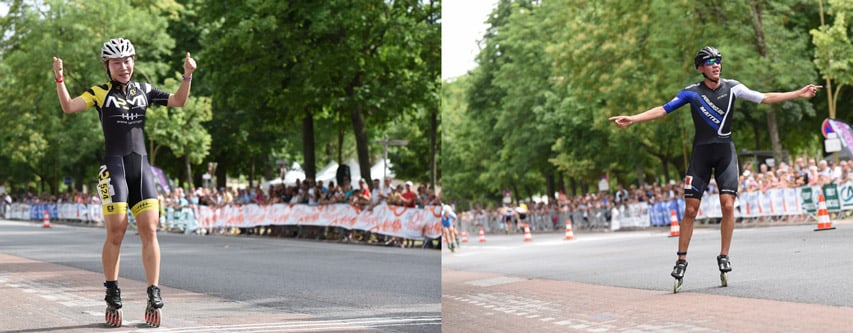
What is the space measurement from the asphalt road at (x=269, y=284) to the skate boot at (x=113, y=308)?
6.2 inches

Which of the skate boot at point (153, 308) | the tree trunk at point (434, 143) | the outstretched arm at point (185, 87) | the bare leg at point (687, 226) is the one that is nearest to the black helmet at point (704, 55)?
the bare leg at point (687, 226)

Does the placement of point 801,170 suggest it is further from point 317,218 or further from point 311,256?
point 317,218

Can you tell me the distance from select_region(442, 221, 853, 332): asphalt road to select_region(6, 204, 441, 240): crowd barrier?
346 inches

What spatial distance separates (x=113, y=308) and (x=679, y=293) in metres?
4.16

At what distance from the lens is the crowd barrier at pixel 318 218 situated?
2450 centimetres

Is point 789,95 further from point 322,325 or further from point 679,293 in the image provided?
point 322,325

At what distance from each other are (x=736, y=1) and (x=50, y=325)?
1024 cm

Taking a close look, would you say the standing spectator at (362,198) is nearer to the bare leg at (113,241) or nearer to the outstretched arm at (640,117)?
the bare leg at (113,241)

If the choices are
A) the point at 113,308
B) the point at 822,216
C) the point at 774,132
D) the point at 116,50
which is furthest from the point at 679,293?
the point at 774,132

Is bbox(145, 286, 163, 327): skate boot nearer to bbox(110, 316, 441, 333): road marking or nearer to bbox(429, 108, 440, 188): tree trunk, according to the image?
bbox(110, 316, 441, 333): road marking

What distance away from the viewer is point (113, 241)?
8.28m

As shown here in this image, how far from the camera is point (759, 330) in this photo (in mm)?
6445

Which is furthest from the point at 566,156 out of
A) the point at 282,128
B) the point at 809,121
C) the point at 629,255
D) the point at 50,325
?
Answer: the point at 50,325

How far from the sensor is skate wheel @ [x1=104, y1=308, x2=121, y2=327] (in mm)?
8125
